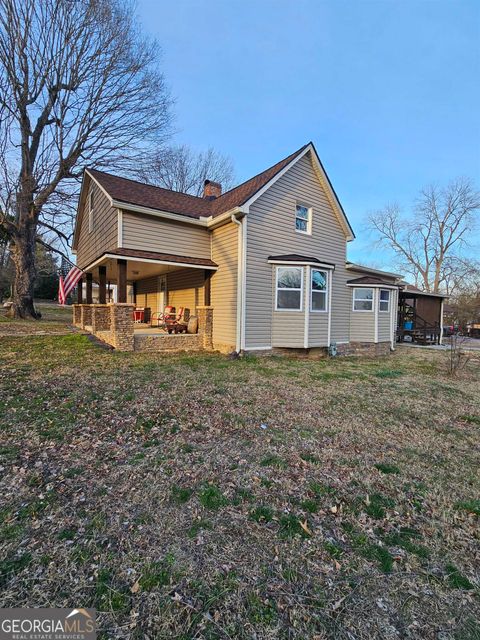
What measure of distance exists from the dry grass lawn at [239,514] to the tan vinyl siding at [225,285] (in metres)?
4.77

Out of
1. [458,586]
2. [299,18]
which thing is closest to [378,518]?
[458,586]

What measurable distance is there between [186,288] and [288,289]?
494cm

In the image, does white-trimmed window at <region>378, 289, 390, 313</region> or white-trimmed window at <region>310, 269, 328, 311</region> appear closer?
white-trimmed window at <region>310, 269, 328, 311</region>

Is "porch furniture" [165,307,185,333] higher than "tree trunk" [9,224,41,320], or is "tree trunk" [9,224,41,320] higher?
"tree trunk" [9,224,41,320]

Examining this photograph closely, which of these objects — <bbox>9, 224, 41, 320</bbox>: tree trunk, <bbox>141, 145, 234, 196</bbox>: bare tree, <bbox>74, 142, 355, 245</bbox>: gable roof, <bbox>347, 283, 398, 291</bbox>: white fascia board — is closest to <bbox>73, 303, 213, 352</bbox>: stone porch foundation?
<bbox>74, 142, 355, 245</bbox>: gable roof

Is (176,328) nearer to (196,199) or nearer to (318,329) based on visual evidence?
(318,329)

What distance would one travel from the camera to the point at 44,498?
254 cm

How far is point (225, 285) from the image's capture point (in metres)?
10.2

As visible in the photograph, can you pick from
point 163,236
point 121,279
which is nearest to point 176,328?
point 121,279

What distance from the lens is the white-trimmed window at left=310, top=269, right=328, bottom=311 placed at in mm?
10447

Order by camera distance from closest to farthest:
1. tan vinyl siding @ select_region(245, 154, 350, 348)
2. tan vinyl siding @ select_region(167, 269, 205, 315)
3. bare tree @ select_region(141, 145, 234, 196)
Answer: tan vinyl siding @ select_region(245, 154, 350, 348)
tan vinyl siding @ select_region(167, 269, 205, 315)
bare tree @ select_region(141, 145, 234, 196)

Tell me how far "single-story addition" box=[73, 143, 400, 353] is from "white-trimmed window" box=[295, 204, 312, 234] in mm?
41

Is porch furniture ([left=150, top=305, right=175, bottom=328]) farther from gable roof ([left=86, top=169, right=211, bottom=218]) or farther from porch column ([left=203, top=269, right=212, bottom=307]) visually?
gable roof ([left=86, top=169, right=211, bottom=218])

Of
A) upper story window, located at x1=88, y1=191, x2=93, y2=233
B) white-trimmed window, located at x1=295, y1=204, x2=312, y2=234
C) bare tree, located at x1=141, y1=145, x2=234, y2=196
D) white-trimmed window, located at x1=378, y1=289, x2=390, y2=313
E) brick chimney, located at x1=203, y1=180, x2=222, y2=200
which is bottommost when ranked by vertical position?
white-trimmed window, located at x1=378, y1=289, x2=390, y2=313
